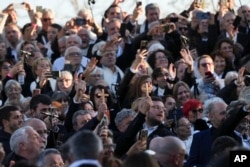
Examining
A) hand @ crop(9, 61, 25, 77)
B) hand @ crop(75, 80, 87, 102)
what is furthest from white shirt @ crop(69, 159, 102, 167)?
hand @ crop(9, 61, 25, 77)

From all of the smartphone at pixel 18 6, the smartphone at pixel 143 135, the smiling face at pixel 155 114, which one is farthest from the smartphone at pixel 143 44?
the smartphone at pixel 143 135

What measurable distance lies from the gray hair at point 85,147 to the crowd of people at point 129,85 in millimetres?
566

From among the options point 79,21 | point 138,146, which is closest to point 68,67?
point 79,21

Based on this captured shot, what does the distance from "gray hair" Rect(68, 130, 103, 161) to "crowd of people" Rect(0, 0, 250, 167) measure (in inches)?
22.3

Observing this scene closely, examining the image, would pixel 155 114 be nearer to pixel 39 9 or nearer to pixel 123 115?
pixel 123 115

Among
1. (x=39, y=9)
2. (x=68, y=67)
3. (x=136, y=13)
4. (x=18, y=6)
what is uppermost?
(x=18, y=6)

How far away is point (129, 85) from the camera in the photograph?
20.6m

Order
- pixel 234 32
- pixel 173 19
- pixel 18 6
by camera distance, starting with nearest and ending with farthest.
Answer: pixel 234 32, pixel 173 19, pixel 18 6

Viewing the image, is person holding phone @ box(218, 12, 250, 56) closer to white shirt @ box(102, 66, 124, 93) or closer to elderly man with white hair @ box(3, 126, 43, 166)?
white shirt @ box(102, 66, 124, 93)

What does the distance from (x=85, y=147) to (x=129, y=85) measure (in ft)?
30.2

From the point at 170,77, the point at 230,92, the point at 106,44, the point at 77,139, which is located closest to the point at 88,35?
the point at 106,44

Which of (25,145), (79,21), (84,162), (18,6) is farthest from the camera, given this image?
(18,6)

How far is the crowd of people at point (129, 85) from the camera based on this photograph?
53.3 feet

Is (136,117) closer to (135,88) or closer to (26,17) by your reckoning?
(135,88)
